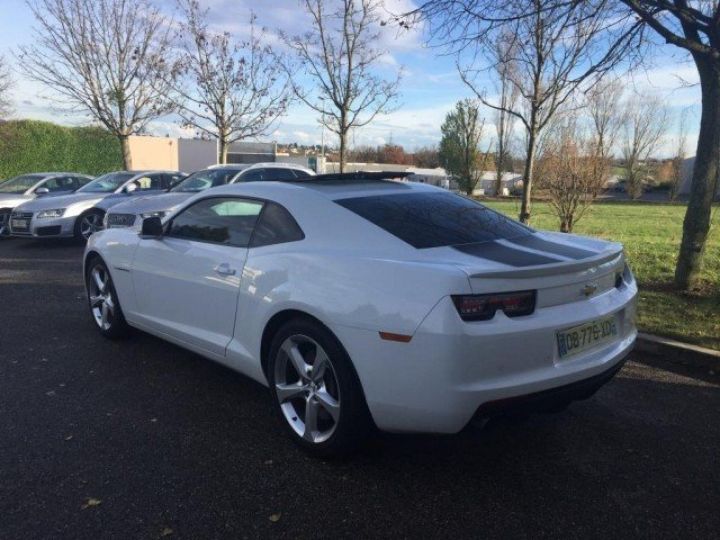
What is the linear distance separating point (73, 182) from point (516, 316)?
14.6 meters

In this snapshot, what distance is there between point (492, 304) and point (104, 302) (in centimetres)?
382

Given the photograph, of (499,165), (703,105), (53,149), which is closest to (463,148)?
(499,165)

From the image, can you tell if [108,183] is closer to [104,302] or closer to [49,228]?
[49,228]

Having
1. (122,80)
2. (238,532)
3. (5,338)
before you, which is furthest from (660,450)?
(122,80)

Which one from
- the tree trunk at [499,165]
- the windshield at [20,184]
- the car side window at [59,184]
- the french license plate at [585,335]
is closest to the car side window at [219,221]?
the french license plate at [585,335]

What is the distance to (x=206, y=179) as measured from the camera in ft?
34.9

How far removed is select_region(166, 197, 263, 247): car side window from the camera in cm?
370

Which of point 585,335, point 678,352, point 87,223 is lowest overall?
point 678,352

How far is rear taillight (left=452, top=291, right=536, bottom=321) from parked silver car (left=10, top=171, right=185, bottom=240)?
10230 mm

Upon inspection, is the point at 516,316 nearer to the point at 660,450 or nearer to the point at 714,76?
the point at 660,450

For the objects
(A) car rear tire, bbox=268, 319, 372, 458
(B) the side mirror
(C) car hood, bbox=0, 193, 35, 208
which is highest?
(B) the side mirror

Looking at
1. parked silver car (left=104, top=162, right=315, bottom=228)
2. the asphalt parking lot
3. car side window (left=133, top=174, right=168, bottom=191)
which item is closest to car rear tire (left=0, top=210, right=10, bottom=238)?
car side window (left=133, top=174, right=168, bottom=191)

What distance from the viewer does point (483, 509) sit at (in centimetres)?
265

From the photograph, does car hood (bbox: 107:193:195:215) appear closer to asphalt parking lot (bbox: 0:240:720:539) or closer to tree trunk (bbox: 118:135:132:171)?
asphalt parking lot (bbox: 0:240:720:539)
